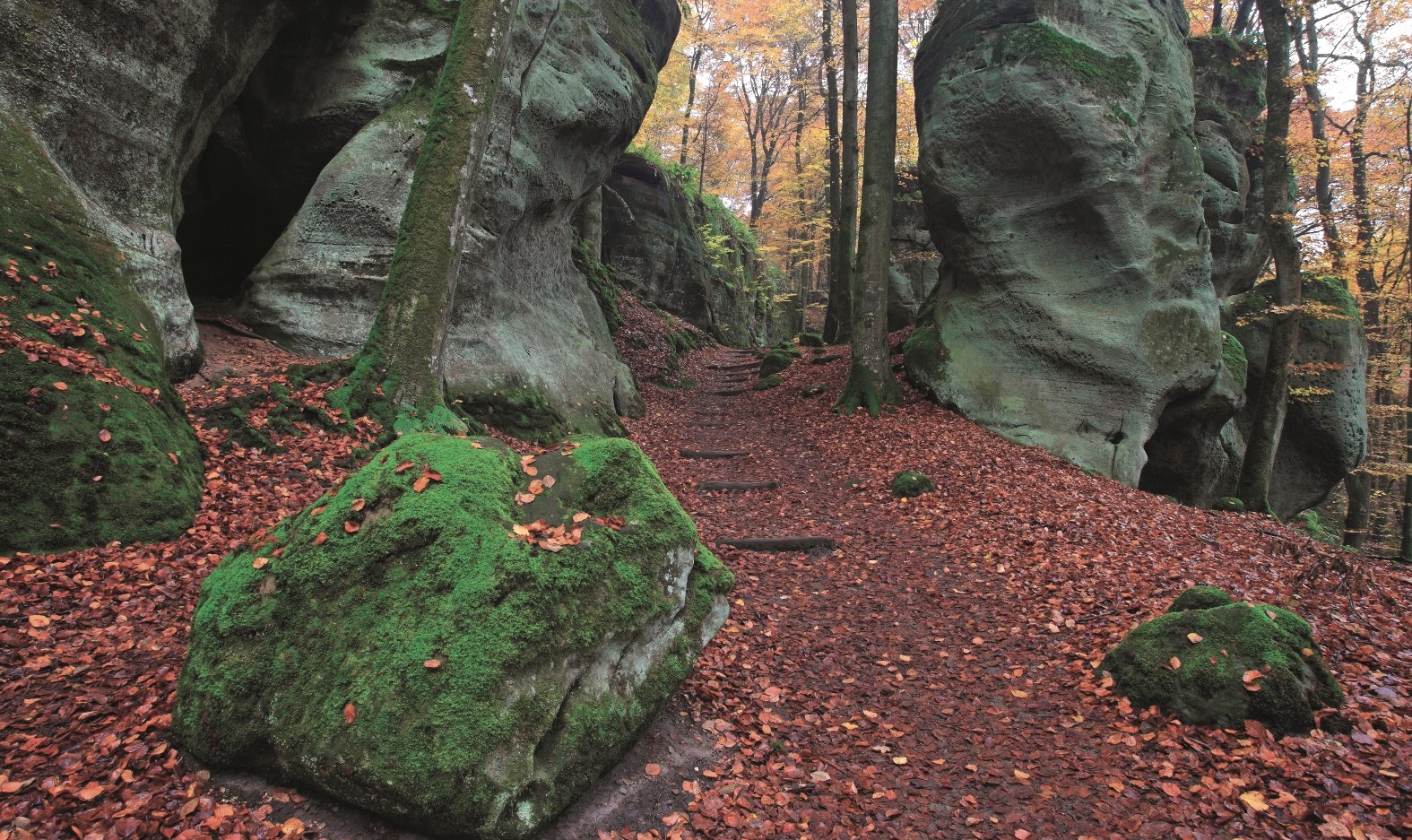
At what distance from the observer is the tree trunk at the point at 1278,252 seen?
40.5ft

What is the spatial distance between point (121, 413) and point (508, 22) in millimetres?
5831

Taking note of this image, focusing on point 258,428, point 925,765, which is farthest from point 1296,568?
point 258,428

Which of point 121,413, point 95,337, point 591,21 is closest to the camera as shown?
point 121,413

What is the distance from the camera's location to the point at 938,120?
43.8 feet

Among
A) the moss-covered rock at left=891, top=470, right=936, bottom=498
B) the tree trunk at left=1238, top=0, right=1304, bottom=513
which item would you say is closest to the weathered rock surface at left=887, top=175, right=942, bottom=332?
the tree trunk at left=1238, top=0, right=1304, bottom=513

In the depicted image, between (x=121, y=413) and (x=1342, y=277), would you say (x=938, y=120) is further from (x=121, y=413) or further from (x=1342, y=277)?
(x=121, y=413)

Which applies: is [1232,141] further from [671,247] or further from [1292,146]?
[671,247]

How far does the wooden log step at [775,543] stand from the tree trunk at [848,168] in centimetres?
869

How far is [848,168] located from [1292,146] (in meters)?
9.38

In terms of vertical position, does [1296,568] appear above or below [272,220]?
below

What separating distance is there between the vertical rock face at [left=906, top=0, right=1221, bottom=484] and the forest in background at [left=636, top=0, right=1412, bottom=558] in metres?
2.79

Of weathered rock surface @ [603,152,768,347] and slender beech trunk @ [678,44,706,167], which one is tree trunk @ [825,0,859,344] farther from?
slender beech trunk @ [678,44,706,167]

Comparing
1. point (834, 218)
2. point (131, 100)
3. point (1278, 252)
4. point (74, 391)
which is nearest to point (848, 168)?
point (834, 218)

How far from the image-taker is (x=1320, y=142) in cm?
1295
